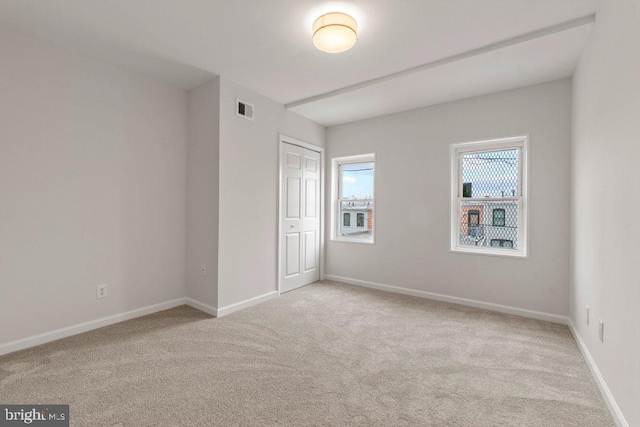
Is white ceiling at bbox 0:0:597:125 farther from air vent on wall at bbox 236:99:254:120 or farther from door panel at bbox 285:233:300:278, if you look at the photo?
door panel at bbox 285:233:300:278

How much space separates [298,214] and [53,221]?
272cm

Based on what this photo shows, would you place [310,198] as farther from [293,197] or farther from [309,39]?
[309,39]

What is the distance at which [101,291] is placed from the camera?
2910mm

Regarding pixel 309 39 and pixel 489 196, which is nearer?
pixel 309 39

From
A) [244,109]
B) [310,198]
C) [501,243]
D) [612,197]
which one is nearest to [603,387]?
[612,197]

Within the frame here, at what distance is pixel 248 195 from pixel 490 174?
3.04 meters

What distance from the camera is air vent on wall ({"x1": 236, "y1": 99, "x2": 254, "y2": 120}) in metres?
3.43

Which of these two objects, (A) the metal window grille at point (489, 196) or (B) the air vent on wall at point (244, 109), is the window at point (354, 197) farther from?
(B) the air vent on wall at point (244, 109)

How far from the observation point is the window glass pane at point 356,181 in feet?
15.3

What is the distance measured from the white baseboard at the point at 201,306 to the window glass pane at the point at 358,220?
8.06 feet

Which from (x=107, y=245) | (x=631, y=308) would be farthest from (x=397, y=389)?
(x=107, y=245)

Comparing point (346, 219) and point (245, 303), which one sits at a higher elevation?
point (346, 219)

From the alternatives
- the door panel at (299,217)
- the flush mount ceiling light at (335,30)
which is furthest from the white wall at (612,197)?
the door panel at (299,217)

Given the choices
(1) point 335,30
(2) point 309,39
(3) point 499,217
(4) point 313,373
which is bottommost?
(4) point 313,373
